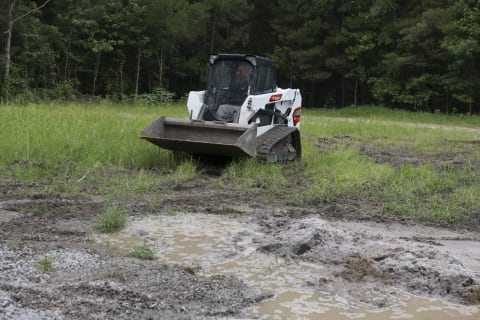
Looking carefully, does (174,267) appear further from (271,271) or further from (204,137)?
(204,137)

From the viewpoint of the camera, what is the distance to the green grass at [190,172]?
27.0 feet

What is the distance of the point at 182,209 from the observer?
292 inches

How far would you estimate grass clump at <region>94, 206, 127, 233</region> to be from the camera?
6.18 meters

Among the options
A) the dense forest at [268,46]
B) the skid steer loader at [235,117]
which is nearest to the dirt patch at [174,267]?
the skid steer loader at [235,117]

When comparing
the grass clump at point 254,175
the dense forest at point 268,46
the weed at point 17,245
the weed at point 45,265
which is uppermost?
the dense forest at point 268,46

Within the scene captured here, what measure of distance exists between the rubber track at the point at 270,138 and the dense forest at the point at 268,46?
1717 cm

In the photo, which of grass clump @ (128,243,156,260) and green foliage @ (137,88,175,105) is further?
green foliage @ (137,88,175,105)

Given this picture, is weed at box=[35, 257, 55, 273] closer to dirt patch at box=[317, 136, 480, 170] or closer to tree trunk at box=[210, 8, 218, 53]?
dirt patch at box=[317, 136, 480, 170]

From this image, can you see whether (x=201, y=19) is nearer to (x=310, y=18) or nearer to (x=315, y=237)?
(x=310, y=18)

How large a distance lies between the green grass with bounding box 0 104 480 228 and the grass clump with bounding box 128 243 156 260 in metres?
0.96

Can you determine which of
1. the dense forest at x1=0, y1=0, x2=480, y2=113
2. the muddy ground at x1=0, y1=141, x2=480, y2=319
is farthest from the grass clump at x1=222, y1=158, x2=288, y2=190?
the dense forest at x1=0, y1=0, x2=480, y2=113

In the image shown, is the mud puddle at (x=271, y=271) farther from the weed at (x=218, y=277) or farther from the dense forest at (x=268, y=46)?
the dense forest at (x=268, y=46)

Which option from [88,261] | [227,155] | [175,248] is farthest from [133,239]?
[227,155]

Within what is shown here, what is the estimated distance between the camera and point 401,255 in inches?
209
